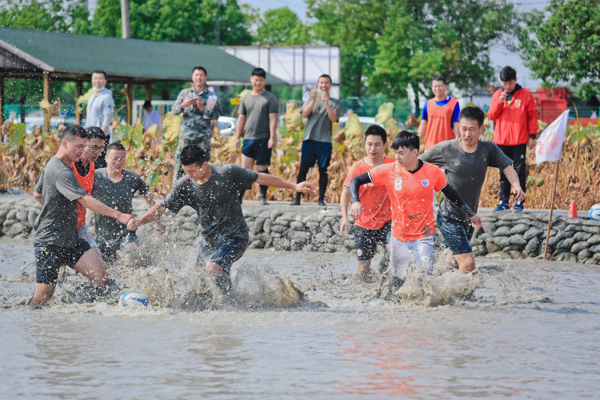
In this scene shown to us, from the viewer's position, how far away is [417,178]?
23.2ft

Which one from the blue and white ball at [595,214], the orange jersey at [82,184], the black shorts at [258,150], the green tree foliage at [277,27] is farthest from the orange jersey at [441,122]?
the green tree foliage at [277,27]

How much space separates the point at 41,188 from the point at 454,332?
4040 mm

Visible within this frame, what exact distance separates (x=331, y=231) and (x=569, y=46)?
89.1 feet

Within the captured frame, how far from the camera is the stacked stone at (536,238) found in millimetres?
10781

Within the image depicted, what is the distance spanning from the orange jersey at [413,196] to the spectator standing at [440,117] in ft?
13.7

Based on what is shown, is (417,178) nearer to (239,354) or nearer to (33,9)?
(239,354)

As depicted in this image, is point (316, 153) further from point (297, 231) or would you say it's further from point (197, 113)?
point (197, 113)

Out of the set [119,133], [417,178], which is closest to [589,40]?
[119,133]

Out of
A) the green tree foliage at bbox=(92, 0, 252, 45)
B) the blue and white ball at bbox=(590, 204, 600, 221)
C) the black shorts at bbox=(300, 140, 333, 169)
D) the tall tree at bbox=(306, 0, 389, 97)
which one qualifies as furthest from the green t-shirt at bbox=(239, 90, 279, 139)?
the green tree foliage at bbox=(92, 0, 252, 45)

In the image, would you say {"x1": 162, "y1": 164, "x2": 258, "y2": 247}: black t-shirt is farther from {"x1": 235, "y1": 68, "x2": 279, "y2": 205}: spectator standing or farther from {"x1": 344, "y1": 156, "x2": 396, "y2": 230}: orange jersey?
{"x1": 235, "y1": 68, "x2": 279, "y2": 205}: spectator standing

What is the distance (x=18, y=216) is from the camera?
1369cm

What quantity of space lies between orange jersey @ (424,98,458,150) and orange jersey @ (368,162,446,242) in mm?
4201

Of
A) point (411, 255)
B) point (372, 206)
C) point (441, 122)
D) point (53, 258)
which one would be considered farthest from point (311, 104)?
point (53, 258)

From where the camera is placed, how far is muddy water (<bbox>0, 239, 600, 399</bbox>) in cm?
496
